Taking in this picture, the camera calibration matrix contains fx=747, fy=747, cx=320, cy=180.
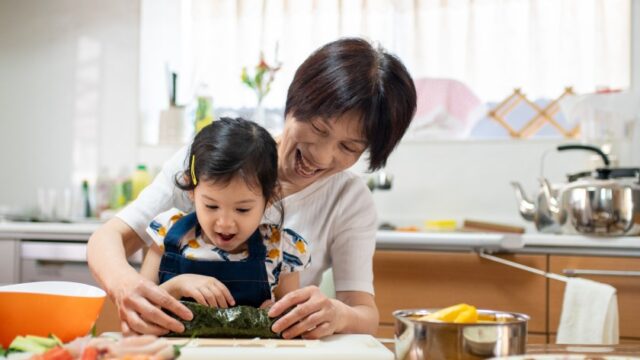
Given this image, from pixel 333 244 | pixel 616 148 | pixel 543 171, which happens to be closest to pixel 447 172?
pixel 543 171

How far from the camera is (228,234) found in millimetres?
1259

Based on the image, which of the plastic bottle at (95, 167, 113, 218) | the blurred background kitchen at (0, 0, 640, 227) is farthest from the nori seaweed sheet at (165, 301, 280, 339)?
the plastic bottle at (95, 167, 113, 218)

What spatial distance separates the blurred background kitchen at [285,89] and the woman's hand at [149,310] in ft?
5.55

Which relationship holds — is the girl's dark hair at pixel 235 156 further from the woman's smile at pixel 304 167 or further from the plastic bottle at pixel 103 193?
the plastic bottle at pixel 103 193

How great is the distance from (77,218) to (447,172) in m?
1.58

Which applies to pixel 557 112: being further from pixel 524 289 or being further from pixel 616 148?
pixel 524 289

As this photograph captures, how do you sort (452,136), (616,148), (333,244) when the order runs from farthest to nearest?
(452,136) < (616,148) < (333,244)

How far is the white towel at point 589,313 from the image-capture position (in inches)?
78.2

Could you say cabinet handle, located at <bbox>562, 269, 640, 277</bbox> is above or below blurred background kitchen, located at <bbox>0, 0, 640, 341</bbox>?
below

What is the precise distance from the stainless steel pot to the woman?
12.3 inches

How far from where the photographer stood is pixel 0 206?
3340 millimetres

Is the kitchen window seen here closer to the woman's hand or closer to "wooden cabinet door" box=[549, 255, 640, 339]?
"wooden cabinet door" box=[549, 255, 640, 339]

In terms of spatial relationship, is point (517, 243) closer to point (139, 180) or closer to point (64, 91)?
point (139, 180)

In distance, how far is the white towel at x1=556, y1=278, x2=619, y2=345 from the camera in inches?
78.2
